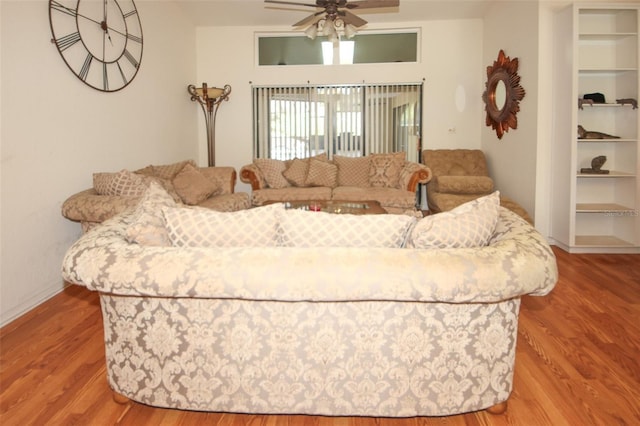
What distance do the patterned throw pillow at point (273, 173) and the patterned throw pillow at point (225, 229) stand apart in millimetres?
4206

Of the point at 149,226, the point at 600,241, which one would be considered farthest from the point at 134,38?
the point at 600,241

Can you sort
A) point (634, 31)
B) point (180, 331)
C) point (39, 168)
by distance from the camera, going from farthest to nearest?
point (634, 31) → point (39, 168) → point (180, 331)

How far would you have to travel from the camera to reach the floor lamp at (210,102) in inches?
262

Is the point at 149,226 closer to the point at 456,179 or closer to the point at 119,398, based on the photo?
the point at 119,398

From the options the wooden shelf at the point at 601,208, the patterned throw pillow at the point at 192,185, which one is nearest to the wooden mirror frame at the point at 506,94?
the wooden shelf at the point at 601,208

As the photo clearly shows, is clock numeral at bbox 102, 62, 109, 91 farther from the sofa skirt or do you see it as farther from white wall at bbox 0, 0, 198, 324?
the sofa skirt

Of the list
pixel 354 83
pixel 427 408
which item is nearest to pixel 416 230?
pixel 427 408

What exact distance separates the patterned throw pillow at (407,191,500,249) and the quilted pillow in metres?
0.07

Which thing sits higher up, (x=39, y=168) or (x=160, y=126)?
(x=160, y=126)

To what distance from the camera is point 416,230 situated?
1.88 meters

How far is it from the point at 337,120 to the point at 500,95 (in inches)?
88.6

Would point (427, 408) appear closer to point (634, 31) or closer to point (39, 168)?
point (39, 168)

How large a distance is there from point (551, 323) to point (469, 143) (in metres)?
4.41

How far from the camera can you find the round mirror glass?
5988mm
